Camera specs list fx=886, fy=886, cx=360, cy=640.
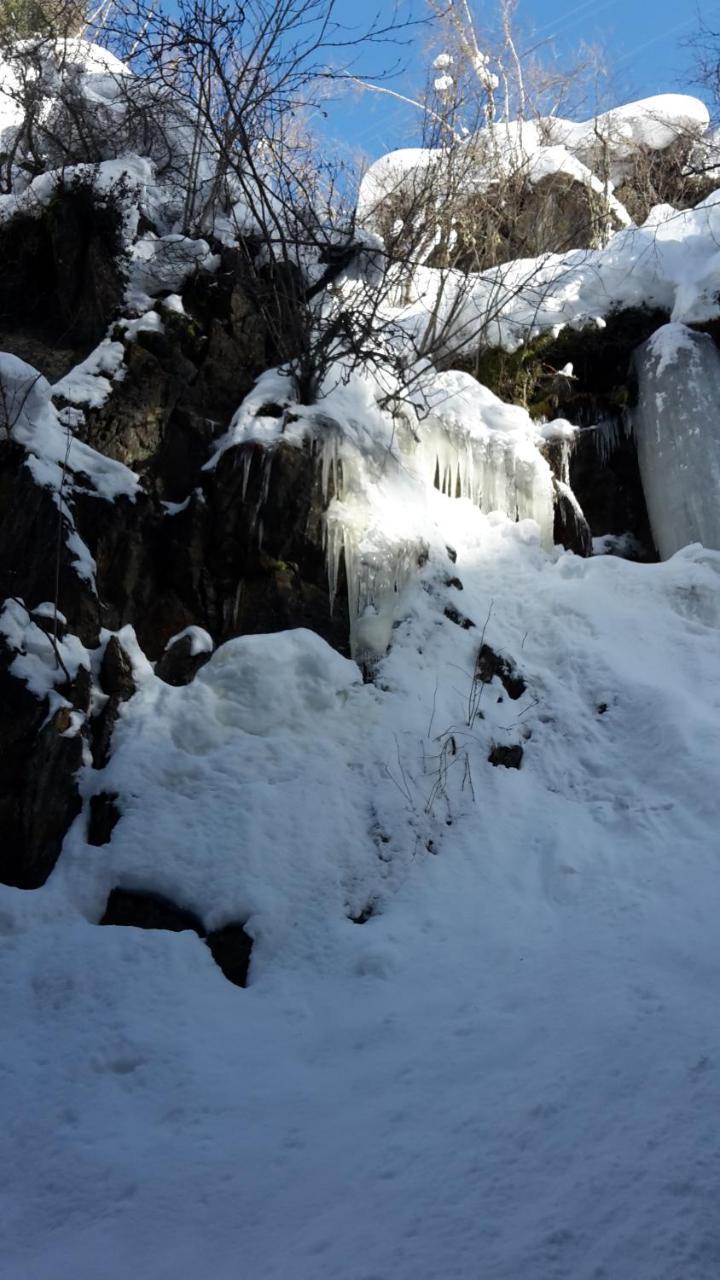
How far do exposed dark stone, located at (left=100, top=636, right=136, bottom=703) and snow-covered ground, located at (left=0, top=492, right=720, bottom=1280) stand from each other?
0.09 metres

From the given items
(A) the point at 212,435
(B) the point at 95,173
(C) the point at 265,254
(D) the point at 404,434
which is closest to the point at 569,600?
(D) the point at 404,434

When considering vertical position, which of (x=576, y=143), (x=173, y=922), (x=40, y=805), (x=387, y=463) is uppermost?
(x=576, y=143)

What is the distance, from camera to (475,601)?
221 inches

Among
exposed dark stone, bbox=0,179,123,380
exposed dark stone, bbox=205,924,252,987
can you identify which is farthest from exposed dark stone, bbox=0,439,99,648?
exposed dark stone, bbox=0,179,123,380

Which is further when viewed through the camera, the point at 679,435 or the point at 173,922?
the point at 679,435

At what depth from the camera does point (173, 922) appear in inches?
→ 140

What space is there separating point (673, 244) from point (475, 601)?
4401 mm

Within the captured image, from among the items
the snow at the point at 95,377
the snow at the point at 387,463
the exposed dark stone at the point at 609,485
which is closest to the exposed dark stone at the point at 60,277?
the snow at the point at 95,377

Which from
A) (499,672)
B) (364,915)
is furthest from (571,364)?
(364,915)

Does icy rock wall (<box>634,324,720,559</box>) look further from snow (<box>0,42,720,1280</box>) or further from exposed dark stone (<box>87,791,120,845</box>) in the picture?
exposed dark stone (<box>87,791,120,845</box>)

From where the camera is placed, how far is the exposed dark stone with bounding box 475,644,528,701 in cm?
501

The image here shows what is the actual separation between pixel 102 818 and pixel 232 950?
2.93 ft

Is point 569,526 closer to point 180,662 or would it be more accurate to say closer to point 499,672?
point 499,672

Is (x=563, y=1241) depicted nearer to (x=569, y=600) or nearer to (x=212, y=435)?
(x=569, y=600)
